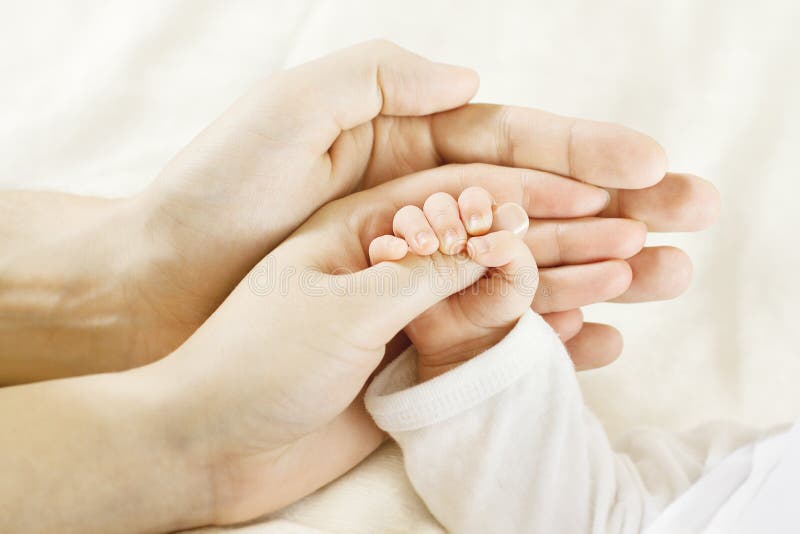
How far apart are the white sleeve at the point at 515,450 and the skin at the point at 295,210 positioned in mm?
162

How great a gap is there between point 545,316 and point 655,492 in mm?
265

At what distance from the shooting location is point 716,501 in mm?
901

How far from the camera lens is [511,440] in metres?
0.96

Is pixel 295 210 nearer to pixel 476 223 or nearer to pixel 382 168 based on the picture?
pixel 382 168

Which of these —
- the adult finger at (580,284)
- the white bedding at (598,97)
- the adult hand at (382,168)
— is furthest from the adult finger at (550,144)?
the white bedding at (598,97)

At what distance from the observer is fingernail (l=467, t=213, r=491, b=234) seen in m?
0.92

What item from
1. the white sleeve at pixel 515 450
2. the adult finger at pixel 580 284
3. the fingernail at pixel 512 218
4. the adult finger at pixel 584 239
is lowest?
the white sleeve at pixel 515 450

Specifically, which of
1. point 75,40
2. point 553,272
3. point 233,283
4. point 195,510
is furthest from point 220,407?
point 75,40

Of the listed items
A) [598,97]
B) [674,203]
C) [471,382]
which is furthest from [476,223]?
[598,97]

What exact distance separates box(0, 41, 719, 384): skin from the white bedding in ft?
0.59

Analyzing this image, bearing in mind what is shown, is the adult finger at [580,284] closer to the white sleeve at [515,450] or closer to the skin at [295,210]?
the skin at [295,210]

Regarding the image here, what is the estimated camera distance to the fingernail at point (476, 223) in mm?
922

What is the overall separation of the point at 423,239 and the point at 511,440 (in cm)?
25

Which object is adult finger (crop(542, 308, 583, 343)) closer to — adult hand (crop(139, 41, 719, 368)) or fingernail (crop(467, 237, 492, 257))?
adult hand (crop(139, 41, 719, 368))
